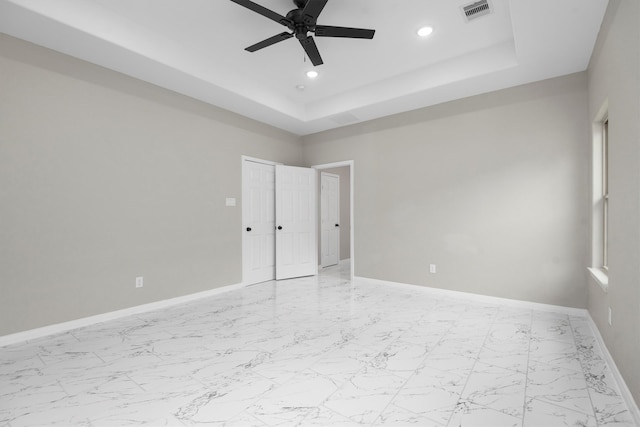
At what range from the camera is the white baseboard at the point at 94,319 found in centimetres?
289

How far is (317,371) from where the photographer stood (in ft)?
Answer: 7.60

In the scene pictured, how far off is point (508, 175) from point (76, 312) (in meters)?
5.21

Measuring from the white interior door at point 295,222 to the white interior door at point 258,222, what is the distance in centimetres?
13

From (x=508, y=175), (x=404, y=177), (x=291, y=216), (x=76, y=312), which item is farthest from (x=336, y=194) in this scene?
(x=76, y=312)

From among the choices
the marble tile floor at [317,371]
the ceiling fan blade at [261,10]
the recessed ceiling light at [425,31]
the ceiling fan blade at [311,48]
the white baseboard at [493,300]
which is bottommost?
the marble tile floor at [317,371]

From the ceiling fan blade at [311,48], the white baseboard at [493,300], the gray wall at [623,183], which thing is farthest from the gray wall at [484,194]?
the ceiling fan blade at [311,48]

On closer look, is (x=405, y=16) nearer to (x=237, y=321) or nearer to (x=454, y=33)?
(x=454, y=33)

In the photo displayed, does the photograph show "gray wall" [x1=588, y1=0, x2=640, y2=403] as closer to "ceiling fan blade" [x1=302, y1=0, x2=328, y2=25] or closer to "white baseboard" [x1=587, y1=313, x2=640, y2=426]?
"white baseboard" [x1=587, y1=313, x2=640, y2=426]

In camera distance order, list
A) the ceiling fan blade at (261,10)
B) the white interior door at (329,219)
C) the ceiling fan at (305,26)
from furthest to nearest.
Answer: the white interior door at (329,219)
the ceiling fan at (305,26)
the ceiling fan blade at (261,10)

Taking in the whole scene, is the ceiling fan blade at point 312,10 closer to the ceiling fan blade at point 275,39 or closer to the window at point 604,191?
the ceiling fan blade at point 275,39

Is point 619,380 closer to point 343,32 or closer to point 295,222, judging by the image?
point 343,32

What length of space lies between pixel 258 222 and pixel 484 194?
11.4 feet

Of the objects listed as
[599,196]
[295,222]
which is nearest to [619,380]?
[599,196]

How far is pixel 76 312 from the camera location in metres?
3.26
